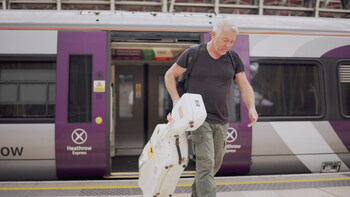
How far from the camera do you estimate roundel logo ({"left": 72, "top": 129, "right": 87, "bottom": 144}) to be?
13.4 feet

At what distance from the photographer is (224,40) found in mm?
2396

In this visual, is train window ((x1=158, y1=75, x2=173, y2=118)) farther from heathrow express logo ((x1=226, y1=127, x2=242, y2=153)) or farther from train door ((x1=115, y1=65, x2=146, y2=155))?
heathrow express logo ((x1=226, y1=127, x2=242, y2=153))

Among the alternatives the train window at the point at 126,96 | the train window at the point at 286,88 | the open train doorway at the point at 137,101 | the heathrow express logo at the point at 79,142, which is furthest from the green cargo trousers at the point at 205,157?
the train window at the point at 126,96

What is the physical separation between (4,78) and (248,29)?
141 inches

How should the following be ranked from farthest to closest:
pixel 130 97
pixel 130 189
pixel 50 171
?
pixel 130 97 → pixel 50 171 → pixel 130 189

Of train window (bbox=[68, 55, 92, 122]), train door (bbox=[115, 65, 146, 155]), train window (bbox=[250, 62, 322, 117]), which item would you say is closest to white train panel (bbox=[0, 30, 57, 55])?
train window (bbox=[68, 55, 92, 122])

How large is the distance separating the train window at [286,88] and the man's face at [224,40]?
2.20 metres

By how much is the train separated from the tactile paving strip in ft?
1.93

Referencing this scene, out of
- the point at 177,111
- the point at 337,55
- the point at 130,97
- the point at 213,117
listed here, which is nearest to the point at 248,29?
the point at 337,55

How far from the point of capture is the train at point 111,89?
4.10m

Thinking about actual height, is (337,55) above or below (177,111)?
above

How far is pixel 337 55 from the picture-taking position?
185 inches

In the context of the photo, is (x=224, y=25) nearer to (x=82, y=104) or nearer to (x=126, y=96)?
(x=82, y=104)

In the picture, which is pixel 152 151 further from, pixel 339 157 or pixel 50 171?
pixel 339 157
